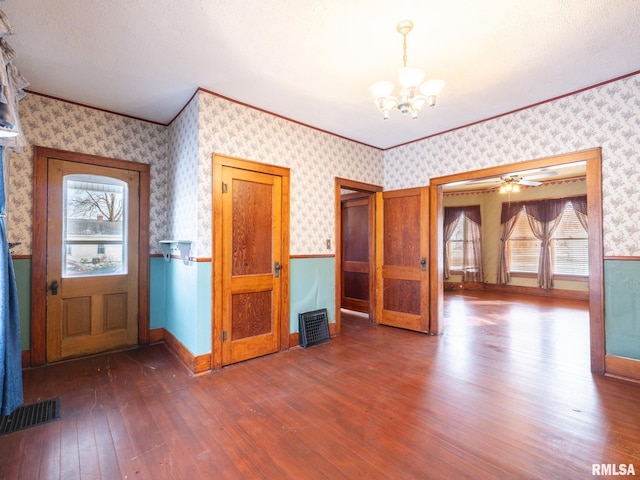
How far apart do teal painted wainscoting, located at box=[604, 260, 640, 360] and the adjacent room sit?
0.06ft

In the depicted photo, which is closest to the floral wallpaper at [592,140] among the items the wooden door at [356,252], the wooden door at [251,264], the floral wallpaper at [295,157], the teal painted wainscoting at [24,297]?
the floral wallpaper at [295,157]

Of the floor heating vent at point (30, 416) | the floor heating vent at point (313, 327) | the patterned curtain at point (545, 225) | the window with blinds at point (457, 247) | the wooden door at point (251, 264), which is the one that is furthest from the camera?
the window with blinds at point (457, 247)

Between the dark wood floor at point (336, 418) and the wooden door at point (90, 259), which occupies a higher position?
the wooden door at point (90, 259)

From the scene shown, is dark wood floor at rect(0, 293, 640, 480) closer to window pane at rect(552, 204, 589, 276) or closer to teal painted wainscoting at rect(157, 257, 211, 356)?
teal painted wainscoting at rect(157, 257, 211, 356)

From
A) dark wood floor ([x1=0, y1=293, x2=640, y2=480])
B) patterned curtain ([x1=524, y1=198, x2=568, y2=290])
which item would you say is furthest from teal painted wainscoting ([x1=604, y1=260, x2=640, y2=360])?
patterned curtain ([x1=524, y1=198, x2=568, y2=290])

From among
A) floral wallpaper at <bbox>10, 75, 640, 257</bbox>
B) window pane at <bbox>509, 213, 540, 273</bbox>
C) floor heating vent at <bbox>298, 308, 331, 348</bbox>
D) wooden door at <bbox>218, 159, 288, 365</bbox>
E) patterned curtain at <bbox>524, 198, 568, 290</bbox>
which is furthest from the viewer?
window pane at <bbox>509, 213, 540, 273</bbox>

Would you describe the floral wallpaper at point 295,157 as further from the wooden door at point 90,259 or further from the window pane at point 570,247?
the window pane at point 570,247

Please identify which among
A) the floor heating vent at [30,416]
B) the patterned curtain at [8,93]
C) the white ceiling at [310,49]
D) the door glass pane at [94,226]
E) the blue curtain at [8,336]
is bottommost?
the floor heating vent at [30,416]

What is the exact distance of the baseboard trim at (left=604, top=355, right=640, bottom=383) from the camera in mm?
2938

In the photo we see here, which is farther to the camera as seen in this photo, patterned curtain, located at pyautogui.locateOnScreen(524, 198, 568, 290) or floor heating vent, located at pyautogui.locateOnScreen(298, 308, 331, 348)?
patterned curtain, located at pyautogui.locateOnScreen(524, 198, 568, 290)

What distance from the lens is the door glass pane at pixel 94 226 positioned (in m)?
3.54

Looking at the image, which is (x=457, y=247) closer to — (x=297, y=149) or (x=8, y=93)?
(x=297, y=149)

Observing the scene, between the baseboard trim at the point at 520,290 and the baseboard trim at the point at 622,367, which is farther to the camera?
the baseboard trim at the point at 520,290

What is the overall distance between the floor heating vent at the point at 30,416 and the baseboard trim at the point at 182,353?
104cm
